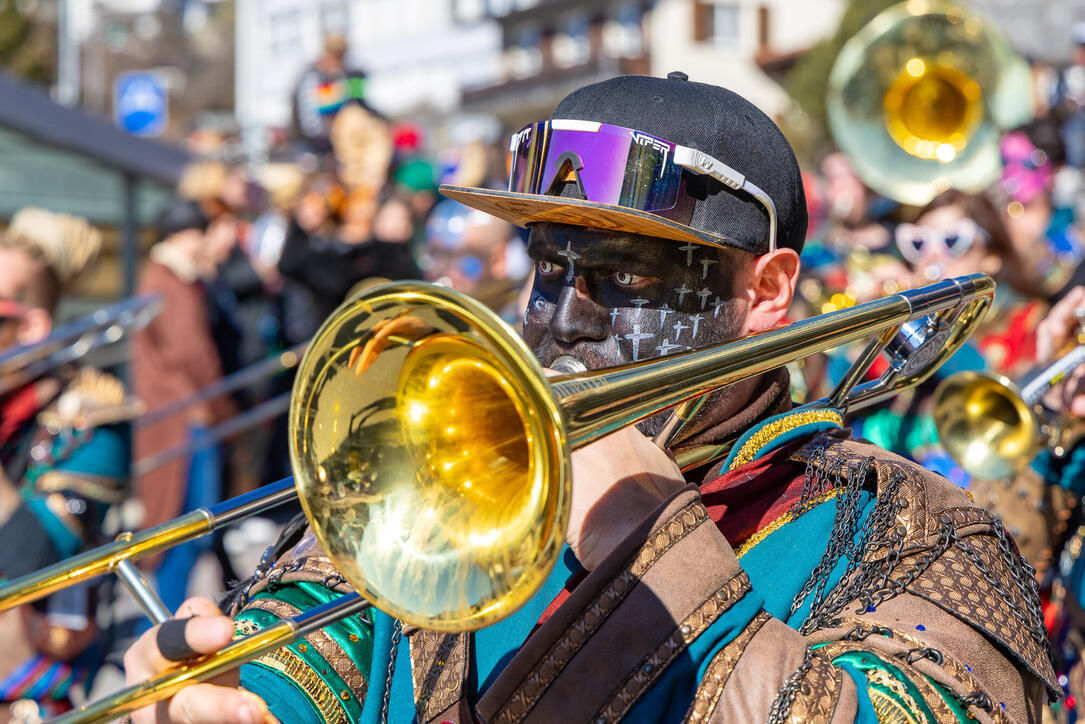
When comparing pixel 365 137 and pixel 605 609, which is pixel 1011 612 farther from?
pixel 365 137

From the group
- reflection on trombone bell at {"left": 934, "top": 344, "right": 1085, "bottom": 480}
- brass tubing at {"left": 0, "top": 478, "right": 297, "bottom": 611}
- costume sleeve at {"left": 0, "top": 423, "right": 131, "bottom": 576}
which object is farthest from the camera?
costume sleeve at {"left": 0, "top": 423, "right": 131, "bottom": 576}

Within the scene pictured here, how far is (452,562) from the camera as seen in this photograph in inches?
58.3

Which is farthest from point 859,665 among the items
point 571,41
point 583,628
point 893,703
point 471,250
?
point 571,41

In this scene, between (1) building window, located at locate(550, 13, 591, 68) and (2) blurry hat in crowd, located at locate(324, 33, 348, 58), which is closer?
(2) blurry hat in crowd, located at locate(324, 33, 348, 58)

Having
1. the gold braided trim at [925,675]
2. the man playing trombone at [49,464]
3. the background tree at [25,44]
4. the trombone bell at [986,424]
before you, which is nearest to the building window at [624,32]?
the background tree at [25,44]

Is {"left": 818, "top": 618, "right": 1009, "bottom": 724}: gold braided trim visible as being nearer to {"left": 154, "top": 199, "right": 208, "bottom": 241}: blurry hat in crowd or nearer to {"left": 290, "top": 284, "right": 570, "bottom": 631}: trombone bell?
{"left": 290, "top": 284, "right": 570, "bottom": 631}: trombone bell

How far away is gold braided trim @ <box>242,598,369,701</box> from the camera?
1794mm

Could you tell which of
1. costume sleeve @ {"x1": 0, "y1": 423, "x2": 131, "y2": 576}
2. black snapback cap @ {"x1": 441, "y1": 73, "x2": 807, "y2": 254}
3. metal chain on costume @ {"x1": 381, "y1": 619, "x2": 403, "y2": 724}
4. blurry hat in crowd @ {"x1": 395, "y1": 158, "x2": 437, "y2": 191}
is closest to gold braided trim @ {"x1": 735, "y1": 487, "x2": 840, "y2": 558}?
black snapback cap @ {"x1": 441, "y1": 73, "x2": 807, "y2": 254}

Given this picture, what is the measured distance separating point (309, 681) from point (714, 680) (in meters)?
0.57

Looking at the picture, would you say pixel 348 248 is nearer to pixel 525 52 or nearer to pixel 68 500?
pixel 68 500

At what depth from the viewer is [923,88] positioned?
257 inches

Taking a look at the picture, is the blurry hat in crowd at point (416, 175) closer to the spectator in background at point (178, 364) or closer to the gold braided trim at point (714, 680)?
the spectator in background at point (178, 364)

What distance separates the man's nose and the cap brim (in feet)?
0.31

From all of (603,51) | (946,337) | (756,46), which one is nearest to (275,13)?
(603,51)
